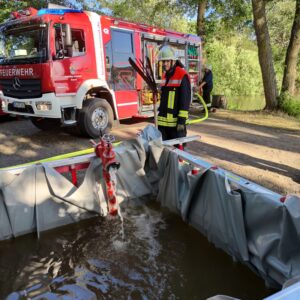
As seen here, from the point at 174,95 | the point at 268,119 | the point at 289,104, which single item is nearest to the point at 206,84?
the point at 268,119

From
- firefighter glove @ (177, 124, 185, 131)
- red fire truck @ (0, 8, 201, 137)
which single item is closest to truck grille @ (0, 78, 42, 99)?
red fire truck @ (0, 8, 201, 137)

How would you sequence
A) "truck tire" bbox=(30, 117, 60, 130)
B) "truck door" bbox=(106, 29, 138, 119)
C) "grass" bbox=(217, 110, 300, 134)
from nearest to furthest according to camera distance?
"truck door" bbox=(106, 29, 138, 119)
"truck tire" bbox=(30, 117, 60, 130)
"grass" bbox=(217, 110, 300, 134)

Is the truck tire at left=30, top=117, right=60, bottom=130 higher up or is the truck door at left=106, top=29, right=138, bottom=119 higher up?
the truck door at left=106, top=29, right=138, bottom=119

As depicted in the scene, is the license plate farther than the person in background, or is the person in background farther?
the person in background

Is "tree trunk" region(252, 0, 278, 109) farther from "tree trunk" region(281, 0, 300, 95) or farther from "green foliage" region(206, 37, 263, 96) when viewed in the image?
"green foliage" region(206, 37, 263, 96)

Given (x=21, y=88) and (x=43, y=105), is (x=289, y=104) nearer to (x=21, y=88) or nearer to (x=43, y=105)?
(x=43, y=105)

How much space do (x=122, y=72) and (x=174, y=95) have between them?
13.5 ft

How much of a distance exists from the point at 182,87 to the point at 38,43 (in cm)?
392

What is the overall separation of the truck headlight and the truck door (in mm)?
1800

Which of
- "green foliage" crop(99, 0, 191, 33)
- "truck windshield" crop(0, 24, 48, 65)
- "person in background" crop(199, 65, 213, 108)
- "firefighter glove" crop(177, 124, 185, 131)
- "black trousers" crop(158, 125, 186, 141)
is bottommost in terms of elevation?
"black trousers" crop(158, 125, 186, 141)

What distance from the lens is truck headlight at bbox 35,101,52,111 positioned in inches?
275

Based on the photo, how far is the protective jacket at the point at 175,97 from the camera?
462cm

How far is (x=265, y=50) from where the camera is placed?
38.1 feet

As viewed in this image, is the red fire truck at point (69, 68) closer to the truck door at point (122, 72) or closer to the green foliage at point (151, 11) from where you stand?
the truck door at point (122, 72)
